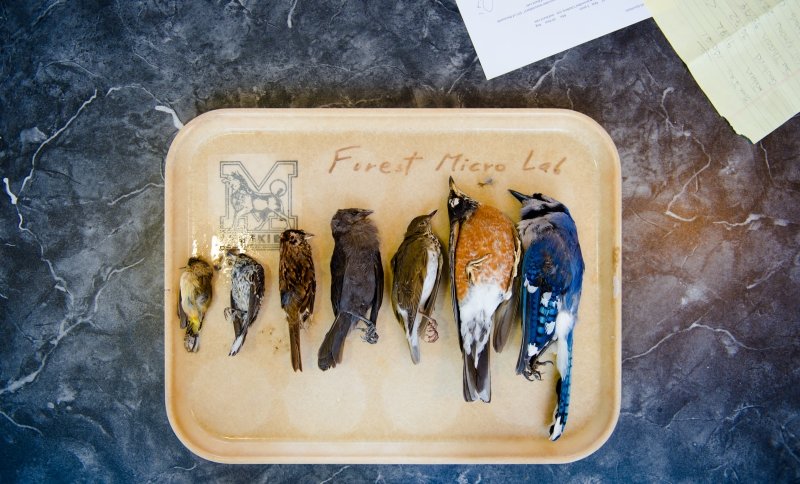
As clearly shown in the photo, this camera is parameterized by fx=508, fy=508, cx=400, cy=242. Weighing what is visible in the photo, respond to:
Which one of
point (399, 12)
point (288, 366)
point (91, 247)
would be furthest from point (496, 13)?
point (91, 247)

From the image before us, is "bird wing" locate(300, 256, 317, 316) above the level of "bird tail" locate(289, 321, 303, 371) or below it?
above

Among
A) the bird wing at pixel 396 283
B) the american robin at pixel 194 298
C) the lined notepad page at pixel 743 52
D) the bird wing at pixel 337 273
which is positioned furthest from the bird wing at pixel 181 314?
the lined notepad page at pixel 743 52

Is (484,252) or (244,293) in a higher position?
(244,293)

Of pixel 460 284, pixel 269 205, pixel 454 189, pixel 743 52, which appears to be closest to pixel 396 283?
pixel 460 284

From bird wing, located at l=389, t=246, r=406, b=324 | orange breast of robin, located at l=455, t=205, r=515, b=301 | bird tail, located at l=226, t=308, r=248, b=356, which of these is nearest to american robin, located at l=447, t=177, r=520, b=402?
orange breast of robin, located at l=455, t=205, r=515, b=301

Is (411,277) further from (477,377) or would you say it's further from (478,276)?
(477,377)

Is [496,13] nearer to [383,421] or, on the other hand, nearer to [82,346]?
[383,421]

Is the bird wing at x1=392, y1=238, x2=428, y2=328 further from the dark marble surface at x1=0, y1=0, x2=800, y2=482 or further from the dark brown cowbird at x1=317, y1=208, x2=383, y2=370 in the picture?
the dark marble surface at x1=0, y1=0, x2=800, y2=482

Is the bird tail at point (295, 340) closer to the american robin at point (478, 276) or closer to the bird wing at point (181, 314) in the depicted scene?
the bird wing at point (181, 314)
